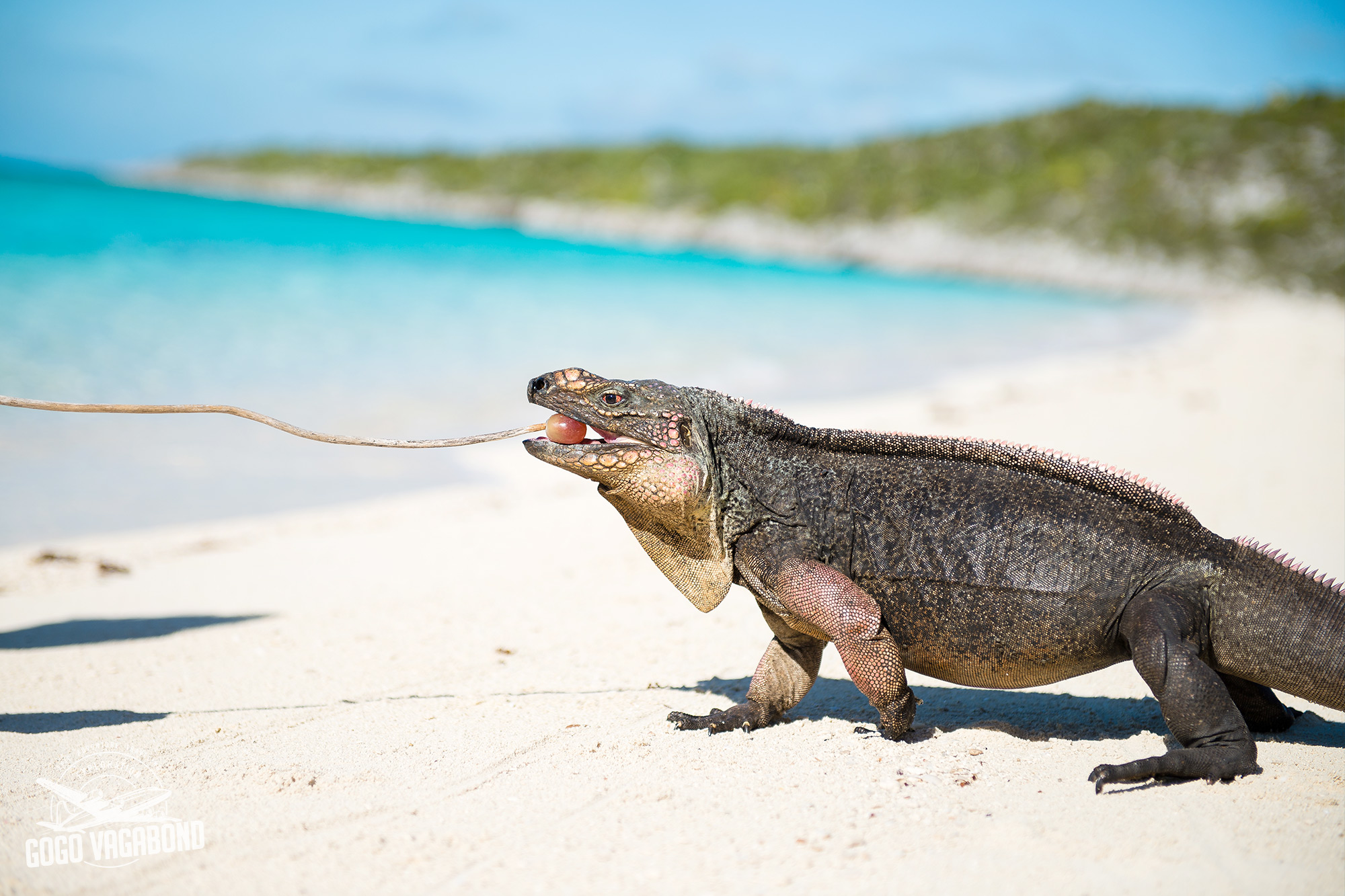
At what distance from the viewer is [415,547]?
8641 mm

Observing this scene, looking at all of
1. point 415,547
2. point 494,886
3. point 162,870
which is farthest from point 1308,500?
point 162,870

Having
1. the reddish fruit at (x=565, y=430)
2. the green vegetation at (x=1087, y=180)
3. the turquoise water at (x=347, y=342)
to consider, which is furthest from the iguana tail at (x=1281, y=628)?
the green vegetation at (x=1087, y=180)

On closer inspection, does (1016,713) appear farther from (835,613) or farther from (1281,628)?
(835,613)

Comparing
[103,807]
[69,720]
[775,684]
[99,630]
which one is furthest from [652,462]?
[99,630]

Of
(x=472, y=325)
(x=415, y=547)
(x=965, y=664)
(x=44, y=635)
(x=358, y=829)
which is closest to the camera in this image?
(x=358, y=829)

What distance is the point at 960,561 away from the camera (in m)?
4.30

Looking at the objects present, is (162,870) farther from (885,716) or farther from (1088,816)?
(1088,816)

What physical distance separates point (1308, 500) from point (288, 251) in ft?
131

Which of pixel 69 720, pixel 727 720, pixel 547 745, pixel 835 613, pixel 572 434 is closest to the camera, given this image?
pixel 835 613

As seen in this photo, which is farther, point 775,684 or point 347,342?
point 347,342

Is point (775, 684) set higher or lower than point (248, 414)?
lower

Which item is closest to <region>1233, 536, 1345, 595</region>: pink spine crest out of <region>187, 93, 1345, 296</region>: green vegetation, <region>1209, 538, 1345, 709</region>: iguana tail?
<region>1209, 538, 1345, 709</region>: iguana tail

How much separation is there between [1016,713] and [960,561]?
139 cm

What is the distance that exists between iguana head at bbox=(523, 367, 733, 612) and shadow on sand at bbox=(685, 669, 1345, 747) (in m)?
1.14
